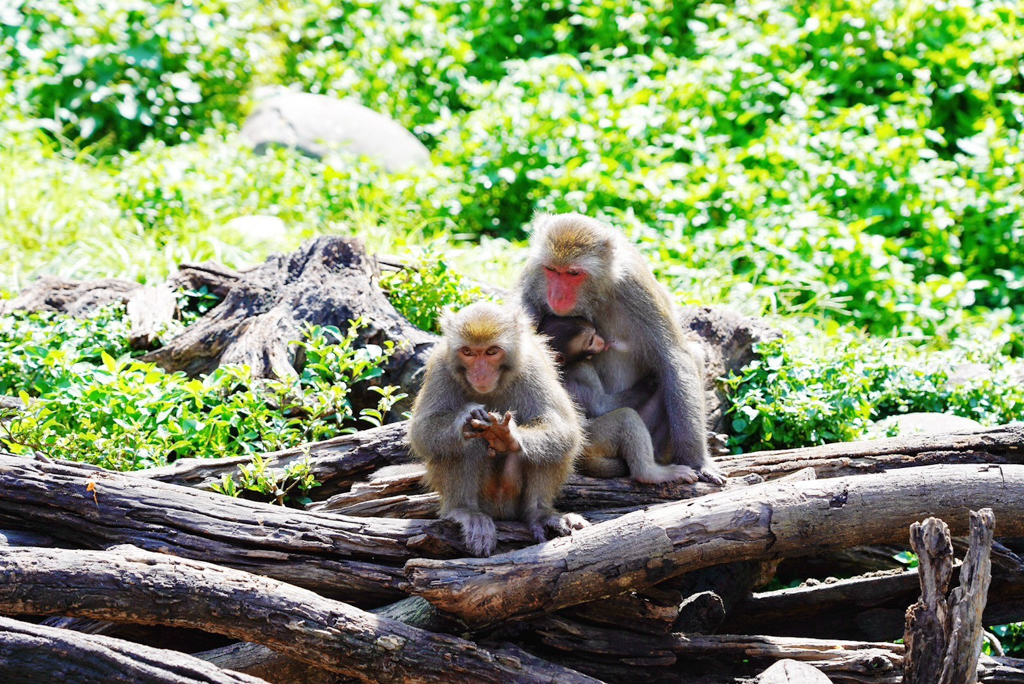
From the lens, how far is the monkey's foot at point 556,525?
4.52 metres

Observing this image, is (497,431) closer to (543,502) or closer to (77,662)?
(543,502)

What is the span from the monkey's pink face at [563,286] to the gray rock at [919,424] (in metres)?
2.29

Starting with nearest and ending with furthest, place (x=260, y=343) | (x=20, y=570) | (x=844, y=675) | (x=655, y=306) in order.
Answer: (x=20, y=570)
(x=844, y=675)
(x=655, y=306)
(x=260, y=343)

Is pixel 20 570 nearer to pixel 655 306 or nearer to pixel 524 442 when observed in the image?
pixel 524 442

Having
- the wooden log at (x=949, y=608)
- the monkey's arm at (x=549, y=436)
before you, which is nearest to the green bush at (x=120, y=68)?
the monkey's arm at (x=549, y=436)

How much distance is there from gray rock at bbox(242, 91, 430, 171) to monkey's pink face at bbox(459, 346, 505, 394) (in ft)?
20.2

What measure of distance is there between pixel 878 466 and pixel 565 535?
177 cm

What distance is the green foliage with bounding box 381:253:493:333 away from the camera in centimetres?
677

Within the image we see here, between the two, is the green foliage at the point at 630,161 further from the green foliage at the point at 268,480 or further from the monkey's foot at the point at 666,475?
the monkey's foot at the point at 666,475

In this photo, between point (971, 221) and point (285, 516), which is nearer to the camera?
point (285, 516)

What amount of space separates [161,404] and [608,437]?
7.59 feet

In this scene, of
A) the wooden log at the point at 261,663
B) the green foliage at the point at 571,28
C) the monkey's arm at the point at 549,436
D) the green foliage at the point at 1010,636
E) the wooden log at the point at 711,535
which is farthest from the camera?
the green foliage at the point at 571,28

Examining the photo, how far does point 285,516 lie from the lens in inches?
178

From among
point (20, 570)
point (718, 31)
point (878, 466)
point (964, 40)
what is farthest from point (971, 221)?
point (20, 570)
